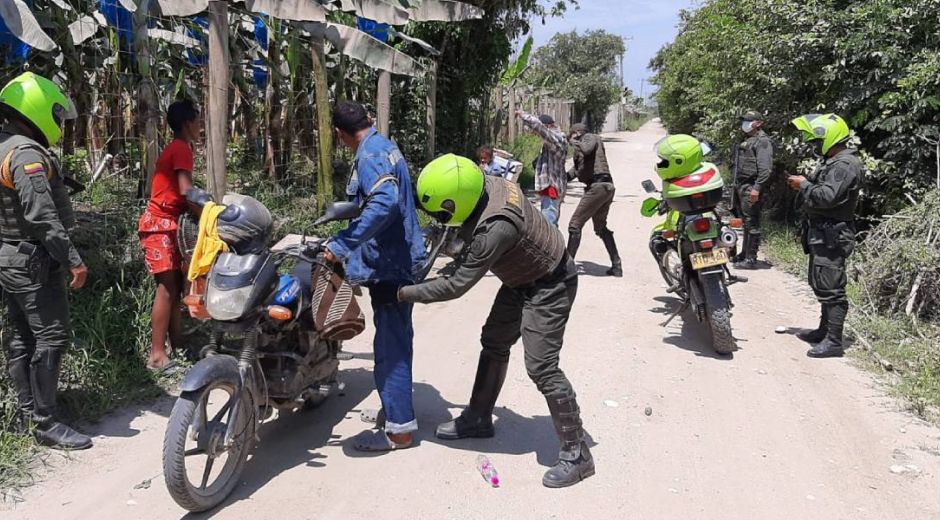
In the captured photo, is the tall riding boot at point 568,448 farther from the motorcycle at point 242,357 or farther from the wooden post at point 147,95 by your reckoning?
the wooden post at point 147,95

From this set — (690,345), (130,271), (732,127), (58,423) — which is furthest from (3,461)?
(732,127)

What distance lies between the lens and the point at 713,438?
4629 mm

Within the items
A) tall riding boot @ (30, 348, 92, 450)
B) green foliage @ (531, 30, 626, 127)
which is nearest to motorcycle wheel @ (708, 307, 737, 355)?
tall riding boot @ (30, 348, 92, 450)

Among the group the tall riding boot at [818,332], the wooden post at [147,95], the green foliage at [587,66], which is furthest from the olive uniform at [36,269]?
the green foliage at [587,66]

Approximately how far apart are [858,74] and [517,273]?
7.42 meters

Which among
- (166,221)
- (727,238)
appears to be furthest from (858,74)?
(166,221)

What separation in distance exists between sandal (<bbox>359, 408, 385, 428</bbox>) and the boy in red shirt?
1.56 m

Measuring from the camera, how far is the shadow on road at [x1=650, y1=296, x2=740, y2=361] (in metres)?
6.29

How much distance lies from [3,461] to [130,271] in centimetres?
235

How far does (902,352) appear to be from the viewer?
20.0ft

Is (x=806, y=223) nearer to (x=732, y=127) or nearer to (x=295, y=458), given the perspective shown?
(x=295, y=458)

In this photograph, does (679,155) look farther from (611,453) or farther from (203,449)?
(203,449)

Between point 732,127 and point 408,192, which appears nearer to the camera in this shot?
point 408,192

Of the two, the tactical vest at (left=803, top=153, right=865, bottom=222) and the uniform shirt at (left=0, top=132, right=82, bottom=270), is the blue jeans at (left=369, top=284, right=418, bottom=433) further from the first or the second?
the tactical vest at (left=803, top=153, right=865, bottom=222)
